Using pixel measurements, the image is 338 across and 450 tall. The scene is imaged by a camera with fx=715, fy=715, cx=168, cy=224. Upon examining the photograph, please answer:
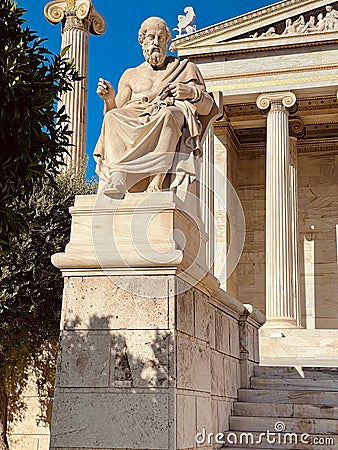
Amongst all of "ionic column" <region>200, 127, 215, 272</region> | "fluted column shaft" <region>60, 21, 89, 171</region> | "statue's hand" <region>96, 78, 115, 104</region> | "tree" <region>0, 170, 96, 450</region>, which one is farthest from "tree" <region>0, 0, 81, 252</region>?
"ionic column" <region>200, 127, 215, 272</region>

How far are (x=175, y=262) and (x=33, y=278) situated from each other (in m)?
11.3

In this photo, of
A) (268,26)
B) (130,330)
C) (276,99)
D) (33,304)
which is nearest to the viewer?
(130,330)

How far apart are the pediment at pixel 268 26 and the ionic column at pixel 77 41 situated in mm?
3137

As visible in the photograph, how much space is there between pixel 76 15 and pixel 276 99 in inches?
294

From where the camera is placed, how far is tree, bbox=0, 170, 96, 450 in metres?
17.3

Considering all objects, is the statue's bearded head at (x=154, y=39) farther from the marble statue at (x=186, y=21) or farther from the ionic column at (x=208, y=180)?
the marble statue at (x=186, y=21)

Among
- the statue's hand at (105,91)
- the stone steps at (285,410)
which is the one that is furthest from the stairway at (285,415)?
the statue's hand at (105,91)

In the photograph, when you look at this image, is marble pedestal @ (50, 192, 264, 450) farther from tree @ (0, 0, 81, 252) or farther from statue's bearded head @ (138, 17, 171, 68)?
statue's bearded head @ (138, 17, 171, 68)

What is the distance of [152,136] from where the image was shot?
24.7 feet

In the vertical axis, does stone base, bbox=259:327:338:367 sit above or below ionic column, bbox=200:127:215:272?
below

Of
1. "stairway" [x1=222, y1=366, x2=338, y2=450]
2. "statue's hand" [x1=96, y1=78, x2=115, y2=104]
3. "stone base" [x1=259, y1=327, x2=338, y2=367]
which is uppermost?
"statue's hand" [x1=96, y1=78, x2=115, y2=104]

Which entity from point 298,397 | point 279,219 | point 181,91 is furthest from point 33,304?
point 181,91

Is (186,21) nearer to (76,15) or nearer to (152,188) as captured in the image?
(76,15)

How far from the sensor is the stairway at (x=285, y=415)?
8.52 m
